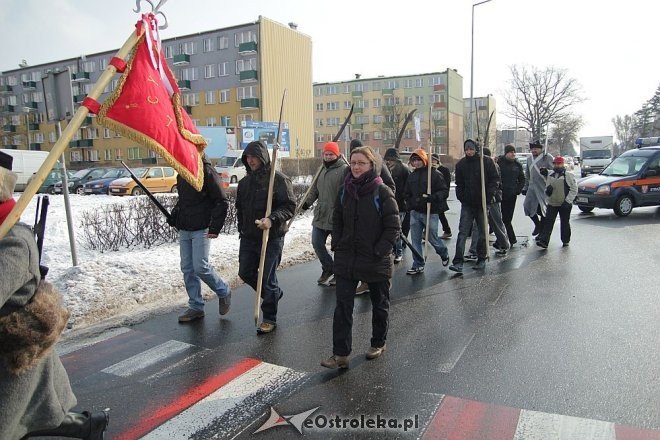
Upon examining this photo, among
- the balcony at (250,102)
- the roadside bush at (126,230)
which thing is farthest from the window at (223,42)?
the roadside bush at (126,230)

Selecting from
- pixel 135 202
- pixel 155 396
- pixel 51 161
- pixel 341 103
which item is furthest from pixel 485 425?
pixel 341 103

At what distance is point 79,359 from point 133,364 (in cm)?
55

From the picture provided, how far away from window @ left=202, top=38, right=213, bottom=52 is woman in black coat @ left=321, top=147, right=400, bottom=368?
177ft

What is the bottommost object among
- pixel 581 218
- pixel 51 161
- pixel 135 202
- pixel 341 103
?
pixel 581 218

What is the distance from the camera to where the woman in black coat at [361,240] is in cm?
420

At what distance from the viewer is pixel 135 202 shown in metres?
11.1

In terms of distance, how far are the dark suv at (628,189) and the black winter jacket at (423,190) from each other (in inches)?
342

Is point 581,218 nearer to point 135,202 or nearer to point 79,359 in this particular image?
point 135,202

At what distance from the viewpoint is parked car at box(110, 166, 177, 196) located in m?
23.7

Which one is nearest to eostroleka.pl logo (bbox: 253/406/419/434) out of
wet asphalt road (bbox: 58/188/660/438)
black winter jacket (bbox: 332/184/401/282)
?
wet asphalt road (bbox: 58/188/660/438)

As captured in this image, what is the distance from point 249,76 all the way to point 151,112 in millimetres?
48810

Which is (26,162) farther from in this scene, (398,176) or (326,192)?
Result: (326,192)

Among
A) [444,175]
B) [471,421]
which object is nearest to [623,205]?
[444,175]

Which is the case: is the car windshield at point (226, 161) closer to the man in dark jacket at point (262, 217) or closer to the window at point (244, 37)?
the window at point (244, 37)
